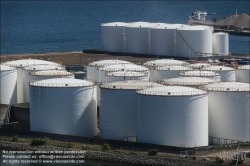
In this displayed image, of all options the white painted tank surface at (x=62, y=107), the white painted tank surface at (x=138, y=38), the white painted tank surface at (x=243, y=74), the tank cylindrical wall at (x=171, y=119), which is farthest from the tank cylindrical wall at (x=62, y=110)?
the white painted tank surface at (x=138, y=38)

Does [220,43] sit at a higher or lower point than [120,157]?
higher

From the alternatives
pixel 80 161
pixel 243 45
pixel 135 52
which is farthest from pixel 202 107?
pixel 243 45

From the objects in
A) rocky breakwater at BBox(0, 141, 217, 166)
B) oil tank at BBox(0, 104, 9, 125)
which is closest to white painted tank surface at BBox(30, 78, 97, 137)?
rocky breakwater at BBox(0, 141, 217, 166)

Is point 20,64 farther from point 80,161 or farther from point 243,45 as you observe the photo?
point 243,45

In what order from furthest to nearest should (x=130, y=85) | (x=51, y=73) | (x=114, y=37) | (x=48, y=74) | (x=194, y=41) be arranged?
(x=114, y=37) < (x=194, y=41) < (x=51, y=73) < (x=48, y=74) < (x=130, y=85)

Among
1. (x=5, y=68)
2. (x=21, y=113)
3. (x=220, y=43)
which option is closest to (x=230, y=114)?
(x=21, y=113)

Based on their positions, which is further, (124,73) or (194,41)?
(194,41)

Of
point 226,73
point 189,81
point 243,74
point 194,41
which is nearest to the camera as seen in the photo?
point 189,81

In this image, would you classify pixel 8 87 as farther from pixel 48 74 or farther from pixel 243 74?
pixel 243 74

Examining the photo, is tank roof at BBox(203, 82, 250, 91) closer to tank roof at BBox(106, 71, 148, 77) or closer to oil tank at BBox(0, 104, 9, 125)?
tank roof at BBox(106, 71, 148, 77)
